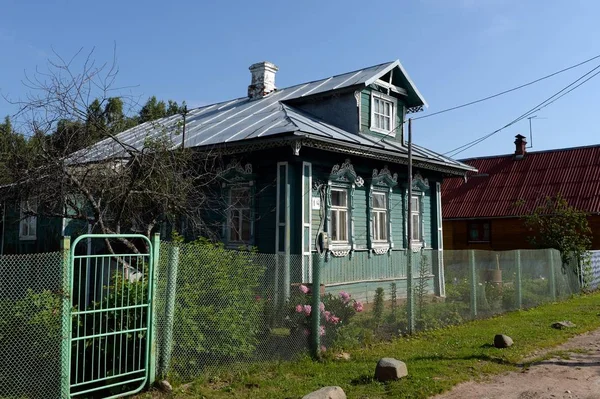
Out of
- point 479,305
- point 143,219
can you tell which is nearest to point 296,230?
point 143,219

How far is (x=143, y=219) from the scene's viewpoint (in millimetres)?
10461

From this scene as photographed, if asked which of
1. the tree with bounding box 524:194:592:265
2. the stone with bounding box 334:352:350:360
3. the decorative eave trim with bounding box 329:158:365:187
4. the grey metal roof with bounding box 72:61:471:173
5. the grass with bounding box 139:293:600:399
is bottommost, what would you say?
the grass with bounding box 139:293:600:399

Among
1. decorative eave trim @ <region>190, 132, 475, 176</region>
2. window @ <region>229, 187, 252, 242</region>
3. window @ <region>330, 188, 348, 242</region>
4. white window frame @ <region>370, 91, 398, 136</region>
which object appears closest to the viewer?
decorative eave trim @ <region>190, 132, 475, 176</region>

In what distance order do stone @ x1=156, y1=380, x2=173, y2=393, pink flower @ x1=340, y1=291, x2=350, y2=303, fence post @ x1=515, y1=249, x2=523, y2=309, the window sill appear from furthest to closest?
the window sill < fence post @ x1=515, y1=249, x2=523, y2=309 < pink flower @ x1=340, y1=291, x2=350, y2=303 < stone @ x1=156, y1=380, x2=173, y2=393

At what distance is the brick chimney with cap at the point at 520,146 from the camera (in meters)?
30.3

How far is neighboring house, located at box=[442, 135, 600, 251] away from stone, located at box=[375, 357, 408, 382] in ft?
66.7

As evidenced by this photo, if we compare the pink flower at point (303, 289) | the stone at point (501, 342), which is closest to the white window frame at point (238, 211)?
the pink flower at point (303, 289)

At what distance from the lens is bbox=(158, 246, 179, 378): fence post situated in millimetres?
6121

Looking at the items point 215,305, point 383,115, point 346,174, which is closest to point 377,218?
point 346,174

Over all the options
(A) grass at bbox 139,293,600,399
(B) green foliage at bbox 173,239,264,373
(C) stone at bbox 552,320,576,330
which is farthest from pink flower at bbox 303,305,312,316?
(C) stone at bbox 552,320,576,330

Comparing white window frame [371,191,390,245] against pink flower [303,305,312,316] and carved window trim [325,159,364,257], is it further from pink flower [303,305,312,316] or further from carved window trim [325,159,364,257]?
pink flower [303,305,312,316]

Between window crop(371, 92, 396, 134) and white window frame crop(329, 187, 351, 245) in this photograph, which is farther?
window crop(371, 92, 396, 134)

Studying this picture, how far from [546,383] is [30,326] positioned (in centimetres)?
595

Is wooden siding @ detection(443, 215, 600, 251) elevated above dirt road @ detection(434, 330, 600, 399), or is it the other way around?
wooden siding @ detection(443, 215, 600, 251)
